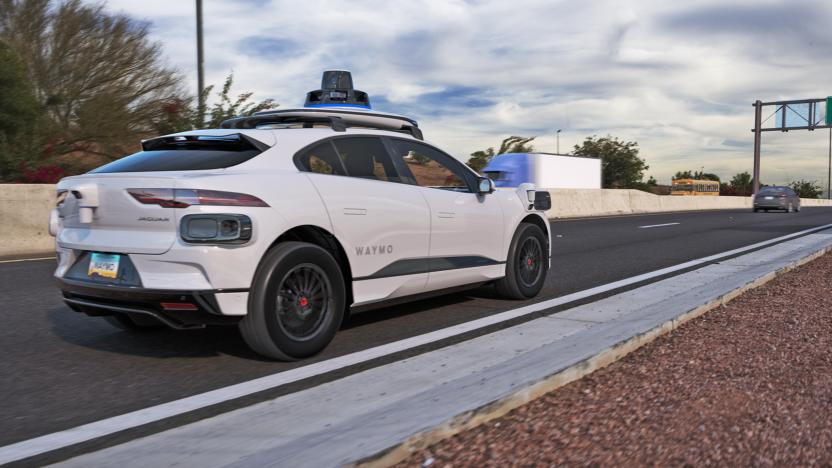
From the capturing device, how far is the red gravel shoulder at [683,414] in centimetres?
277

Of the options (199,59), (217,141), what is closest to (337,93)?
(217,141)

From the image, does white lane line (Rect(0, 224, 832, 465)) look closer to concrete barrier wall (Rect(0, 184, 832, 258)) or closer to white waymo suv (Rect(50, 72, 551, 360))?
white waymo suv (Rect(50, 72, 551, 360))

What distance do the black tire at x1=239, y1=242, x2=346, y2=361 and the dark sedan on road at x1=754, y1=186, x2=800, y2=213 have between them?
112 feet

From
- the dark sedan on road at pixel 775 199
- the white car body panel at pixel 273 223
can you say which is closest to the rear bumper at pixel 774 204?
the dark sedan on road at pixel 775 199

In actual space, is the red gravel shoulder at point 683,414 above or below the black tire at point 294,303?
below

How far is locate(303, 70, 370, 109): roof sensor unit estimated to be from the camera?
9.45m

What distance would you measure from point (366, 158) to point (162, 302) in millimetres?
1855

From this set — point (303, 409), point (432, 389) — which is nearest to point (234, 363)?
point (303, 409)

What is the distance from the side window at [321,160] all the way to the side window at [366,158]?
0.23 feet

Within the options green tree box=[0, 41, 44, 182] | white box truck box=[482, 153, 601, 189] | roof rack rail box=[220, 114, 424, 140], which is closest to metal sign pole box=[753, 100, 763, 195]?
white box truck box=[482, 153, 601, 189]

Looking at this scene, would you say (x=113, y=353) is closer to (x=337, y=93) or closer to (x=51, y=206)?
(x=337, y=93)

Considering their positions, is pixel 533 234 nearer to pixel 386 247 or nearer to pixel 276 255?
pixel 386 247

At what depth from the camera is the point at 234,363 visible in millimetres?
4520

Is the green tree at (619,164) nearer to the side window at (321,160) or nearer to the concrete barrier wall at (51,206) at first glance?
the concrete barrier wall at (51,206)
